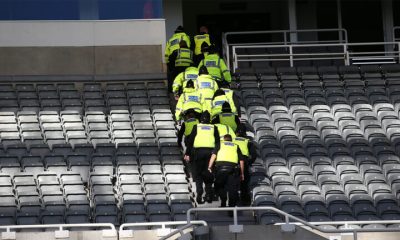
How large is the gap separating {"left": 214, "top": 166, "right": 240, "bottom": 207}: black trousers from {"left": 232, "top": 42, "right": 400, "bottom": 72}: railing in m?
6.74

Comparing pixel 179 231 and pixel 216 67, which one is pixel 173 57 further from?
pixel 179 231

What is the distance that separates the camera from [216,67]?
29453 millimetres

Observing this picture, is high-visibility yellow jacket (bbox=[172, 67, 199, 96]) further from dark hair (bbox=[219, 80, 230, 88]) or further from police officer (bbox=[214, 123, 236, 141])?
police officer (bbox=[214, 123, 236, 141])

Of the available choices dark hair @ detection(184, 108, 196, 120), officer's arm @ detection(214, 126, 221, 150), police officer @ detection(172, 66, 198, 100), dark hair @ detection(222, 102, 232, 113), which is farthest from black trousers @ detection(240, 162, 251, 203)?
police officer @ detection(172, 66, 198, 100)

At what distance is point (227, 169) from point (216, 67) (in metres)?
5.01

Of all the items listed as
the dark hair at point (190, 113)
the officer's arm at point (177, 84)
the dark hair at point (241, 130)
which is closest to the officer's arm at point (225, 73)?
the officer's arm at point (177, 84)

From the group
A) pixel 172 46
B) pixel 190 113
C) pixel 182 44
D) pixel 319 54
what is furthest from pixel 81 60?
pixel 190 113

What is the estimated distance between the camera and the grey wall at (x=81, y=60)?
31.6m

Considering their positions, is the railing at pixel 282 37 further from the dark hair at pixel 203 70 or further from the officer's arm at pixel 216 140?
the officer's arm at pixel 216 140

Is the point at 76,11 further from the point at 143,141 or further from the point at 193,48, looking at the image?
the point at 143,141

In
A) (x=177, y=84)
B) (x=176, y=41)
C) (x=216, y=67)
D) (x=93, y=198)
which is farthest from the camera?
(x=176, y=41)

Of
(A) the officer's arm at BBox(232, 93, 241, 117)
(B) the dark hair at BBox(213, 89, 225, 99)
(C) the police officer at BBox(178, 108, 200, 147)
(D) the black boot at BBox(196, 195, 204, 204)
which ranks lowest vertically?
(D) the black boot at BBox(196, 195, 204, 204)

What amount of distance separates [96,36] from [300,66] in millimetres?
4655

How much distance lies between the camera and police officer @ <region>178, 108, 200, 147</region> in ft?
87.7
